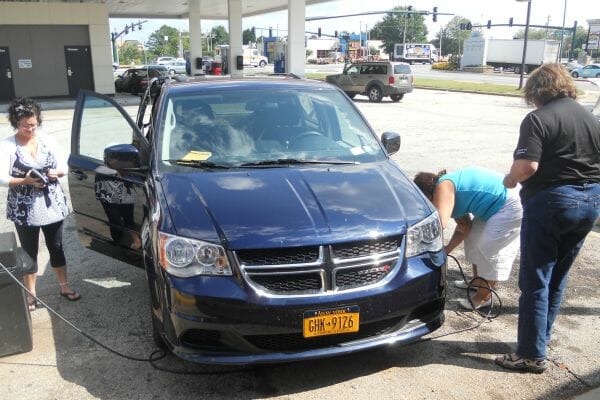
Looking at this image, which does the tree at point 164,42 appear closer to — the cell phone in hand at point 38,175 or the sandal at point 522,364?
the cell phone in hand at point 38,175

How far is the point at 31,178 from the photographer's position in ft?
12.9

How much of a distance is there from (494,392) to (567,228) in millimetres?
1049

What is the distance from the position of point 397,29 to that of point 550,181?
408ft

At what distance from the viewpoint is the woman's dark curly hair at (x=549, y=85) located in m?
3.14

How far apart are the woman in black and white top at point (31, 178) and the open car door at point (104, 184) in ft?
0.87

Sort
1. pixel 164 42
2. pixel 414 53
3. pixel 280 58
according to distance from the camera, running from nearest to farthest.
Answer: pixel 280 58 < pixel 414 53 < pixel 164 42

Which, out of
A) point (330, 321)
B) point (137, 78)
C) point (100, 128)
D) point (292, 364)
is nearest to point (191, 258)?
point (330, 321)

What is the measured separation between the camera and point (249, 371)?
133 inches

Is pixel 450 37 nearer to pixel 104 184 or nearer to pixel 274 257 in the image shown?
pixel 104 184

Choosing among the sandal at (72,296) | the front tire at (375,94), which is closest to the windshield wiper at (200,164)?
the sandal at (72,296)

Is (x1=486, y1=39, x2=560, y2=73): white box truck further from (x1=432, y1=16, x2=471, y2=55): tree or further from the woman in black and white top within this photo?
(x1=432, y1=16, x2=471, y2=55): tree

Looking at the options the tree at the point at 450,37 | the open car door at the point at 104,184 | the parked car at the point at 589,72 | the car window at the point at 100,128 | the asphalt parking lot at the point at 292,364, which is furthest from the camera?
the tree at the point at 450,37

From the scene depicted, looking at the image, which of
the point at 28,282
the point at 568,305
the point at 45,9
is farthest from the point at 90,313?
the point at 45,9

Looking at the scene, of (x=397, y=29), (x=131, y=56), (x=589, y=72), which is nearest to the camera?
(x=589, y=72)
